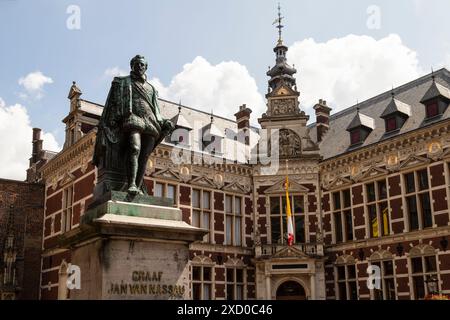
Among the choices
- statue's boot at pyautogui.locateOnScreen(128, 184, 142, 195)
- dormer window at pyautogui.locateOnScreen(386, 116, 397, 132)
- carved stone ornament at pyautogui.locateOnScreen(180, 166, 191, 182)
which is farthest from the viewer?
carved stone ornament at pyautogui.locateOnScreen(180, 166, 191, 182)

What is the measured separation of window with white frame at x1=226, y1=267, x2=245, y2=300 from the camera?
81.7 ft

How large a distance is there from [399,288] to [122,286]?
17802mm

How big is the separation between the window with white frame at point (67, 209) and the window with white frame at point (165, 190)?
4.52 meters

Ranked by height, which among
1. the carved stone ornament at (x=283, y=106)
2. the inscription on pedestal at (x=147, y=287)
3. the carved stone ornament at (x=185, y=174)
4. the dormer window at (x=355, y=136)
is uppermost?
the carved stone ornament at (x=283, y=106)

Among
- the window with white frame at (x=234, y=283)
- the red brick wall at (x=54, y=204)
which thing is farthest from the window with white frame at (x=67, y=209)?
the window with white frame at (x=234, y=283)

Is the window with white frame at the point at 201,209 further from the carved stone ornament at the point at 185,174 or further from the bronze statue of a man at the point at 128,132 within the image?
the bronze statue of a man at the point at 128,132

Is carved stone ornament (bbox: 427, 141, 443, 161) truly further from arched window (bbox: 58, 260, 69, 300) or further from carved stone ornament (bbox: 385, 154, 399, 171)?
arched window (bbox: 58, 260, 69, 300)

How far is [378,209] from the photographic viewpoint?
23.4 metres

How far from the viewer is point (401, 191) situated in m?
22.6

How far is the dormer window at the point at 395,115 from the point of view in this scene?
24016 mm

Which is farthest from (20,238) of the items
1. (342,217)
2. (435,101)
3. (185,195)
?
(435,101)

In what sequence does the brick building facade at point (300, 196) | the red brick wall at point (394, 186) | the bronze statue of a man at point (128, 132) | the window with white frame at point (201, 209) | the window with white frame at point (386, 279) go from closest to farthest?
the bronze statue of a man at point (128, 132) < the brick building facade at point (300, 196) < the window with white frame at point (386, 279) < the red brick wall at point (394, 186) < the window with white frame at point (201, 209)

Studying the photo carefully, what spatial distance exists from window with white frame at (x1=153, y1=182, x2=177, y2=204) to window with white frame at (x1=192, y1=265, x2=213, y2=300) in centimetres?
340

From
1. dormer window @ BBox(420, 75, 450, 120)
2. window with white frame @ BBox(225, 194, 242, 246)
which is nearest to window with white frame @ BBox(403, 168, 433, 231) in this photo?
dormer window @ BBox(420, 75, 450, 120)
